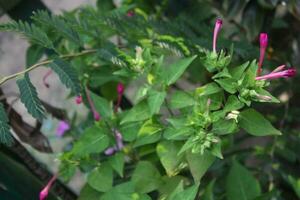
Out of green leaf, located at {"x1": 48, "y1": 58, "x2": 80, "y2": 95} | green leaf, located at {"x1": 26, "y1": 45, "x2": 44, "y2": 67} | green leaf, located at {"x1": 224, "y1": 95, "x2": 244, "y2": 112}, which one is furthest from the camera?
green leaf, located at {"x1": 26, "y1": 45, "x2": 44, "y2": 67}

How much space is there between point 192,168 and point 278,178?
578 mm

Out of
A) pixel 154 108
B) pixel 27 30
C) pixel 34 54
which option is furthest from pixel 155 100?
pixel 34 54

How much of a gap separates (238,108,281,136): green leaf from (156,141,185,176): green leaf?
111mm

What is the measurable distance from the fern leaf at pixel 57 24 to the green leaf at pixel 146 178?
0.24 meters

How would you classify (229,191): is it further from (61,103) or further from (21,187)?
(61,103)

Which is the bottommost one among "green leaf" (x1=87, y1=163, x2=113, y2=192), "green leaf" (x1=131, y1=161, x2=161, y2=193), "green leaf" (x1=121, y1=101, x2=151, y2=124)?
"green leaf" (x1=131, y1=161, x2=161, y2=193)

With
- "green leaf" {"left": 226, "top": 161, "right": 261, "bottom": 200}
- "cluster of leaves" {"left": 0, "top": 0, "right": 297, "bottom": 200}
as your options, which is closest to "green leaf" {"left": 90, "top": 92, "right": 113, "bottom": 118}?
"cluster of leaves" {"left": 0, "top": 0, "right": 297, "bottom": 200}

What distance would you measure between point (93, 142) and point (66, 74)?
122mm

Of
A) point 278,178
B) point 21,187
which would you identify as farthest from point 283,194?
point 21,187

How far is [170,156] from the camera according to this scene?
0.78 metres

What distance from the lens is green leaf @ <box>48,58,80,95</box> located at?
787 millimetres

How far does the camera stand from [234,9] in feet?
4.00

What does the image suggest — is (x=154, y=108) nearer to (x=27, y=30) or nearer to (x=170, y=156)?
(x=170, y=156)

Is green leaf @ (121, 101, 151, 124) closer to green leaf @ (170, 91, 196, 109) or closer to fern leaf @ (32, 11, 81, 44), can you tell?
green leaf @ (170, 91, 196, 109)
